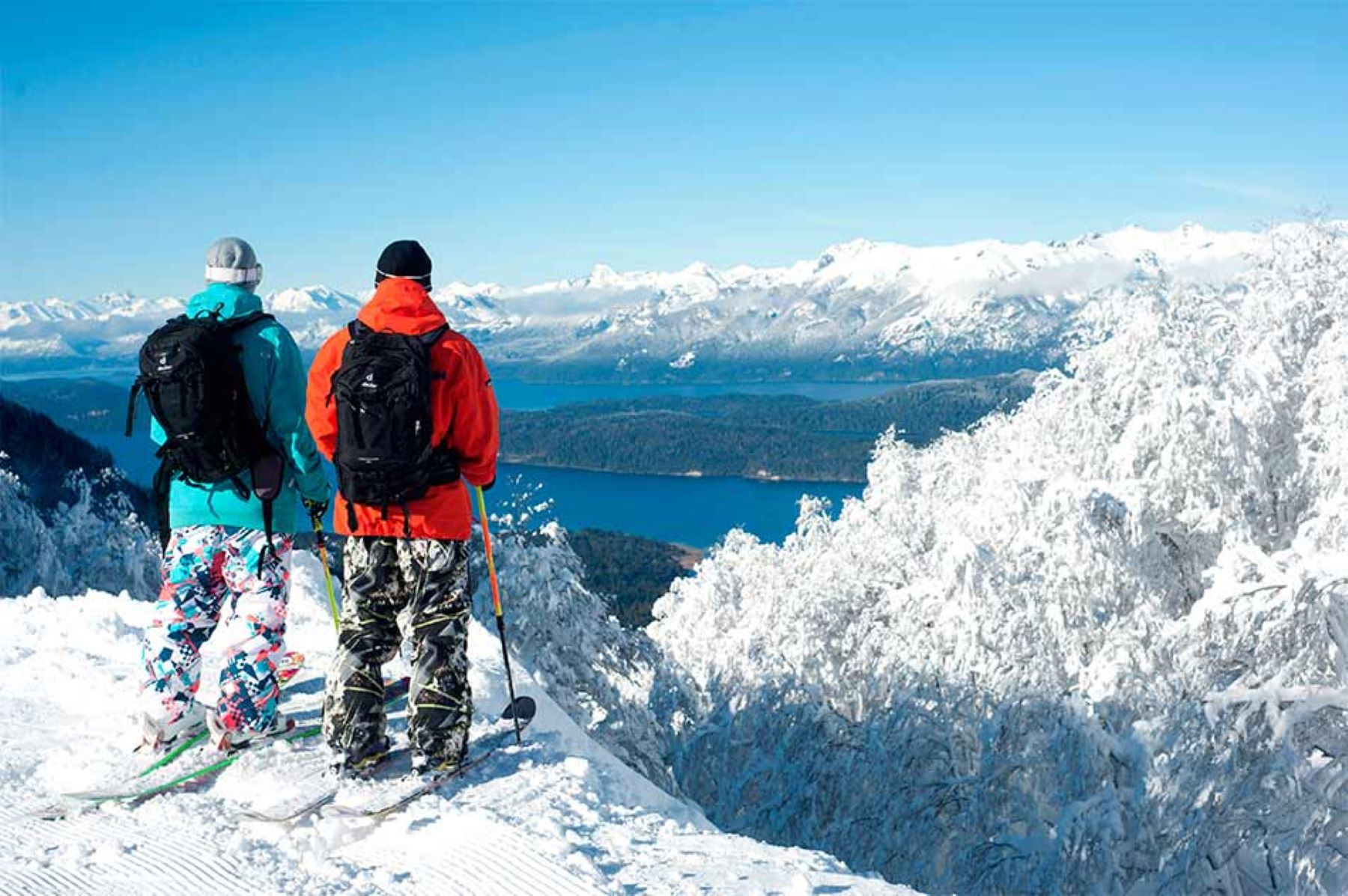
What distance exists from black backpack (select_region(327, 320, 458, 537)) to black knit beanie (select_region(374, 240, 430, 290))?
0.26 metres

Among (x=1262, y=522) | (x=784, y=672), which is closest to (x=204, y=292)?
(x=784, y=672)

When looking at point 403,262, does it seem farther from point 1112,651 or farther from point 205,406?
point 1112,651

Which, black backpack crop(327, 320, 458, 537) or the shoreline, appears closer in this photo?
black backpack crop(327, 320, 458, 537)

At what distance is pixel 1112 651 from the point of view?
10.1 m

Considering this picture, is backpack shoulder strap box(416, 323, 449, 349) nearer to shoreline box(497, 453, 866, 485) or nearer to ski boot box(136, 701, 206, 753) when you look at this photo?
ski boot box(136, 701, 206, 753)

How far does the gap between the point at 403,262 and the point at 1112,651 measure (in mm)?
8811

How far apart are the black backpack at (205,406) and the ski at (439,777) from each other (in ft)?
4.45

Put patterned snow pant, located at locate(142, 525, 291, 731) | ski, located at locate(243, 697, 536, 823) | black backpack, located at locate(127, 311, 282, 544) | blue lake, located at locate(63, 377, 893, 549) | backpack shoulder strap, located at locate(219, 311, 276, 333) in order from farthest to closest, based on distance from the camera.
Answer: blue lake, located at locate(63, 377, 893, 549) < patterned snow pant, located at locate(142, 525, 291, 731) < backpack shoulder strap, located at locate(219, 311, 276, 333) < black backpack, located at locate(127, 311, 282, 544) < ski, located at locate(243, 697, 536, 823)

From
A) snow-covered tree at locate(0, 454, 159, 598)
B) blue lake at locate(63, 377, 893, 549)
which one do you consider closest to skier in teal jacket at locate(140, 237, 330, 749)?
snow-covered tree at locate(0, 454, 159, 598)

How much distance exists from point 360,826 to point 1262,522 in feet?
39.8

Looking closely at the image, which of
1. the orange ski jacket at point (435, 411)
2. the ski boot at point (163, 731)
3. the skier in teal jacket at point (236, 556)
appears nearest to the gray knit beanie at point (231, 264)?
the skier in teal jacket at point (236, 556)

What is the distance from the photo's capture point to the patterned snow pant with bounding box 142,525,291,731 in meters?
4.58

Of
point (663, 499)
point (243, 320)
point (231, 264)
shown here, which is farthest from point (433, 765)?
point (663, 499)

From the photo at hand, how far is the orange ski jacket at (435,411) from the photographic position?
4.09 meters
